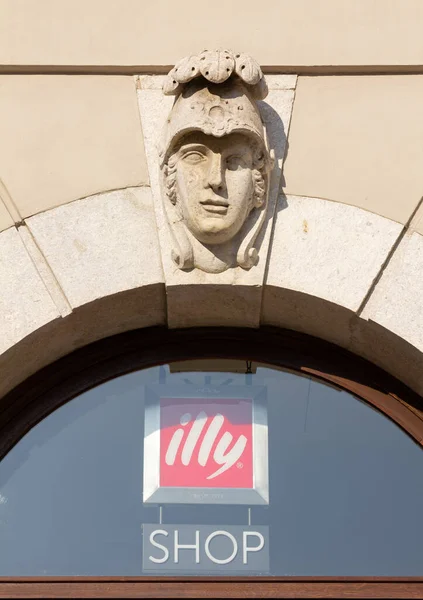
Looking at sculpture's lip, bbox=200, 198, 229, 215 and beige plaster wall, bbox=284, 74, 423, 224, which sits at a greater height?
beige plaster wall, bbox=284, 74, 423, 224

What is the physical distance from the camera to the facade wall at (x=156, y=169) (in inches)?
192

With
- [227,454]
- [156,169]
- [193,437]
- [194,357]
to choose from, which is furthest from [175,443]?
[156,169]

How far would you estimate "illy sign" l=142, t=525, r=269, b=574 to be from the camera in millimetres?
4910

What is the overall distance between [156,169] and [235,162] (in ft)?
1.00

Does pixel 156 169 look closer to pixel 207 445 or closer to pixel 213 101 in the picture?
pixel 213 101

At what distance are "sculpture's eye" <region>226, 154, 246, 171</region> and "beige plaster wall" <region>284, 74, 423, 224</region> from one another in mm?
204

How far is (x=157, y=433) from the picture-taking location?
16.8 ft

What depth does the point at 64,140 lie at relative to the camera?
198 inches

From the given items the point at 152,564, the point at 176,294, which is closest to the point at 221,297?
the point at 176,294

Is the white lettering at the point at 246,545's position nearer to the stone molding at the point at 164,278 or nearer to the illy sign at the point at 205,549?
the illy sign at the point at 205,549

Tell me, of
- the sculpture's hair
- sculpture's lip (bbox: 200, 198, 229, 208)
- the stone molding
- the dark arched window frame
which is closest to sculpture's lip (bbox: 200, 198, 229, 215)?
sculpture's lip (bbox: 200, 198, 229, 208)

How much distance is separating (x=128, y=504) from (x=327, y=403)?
0.86 m
